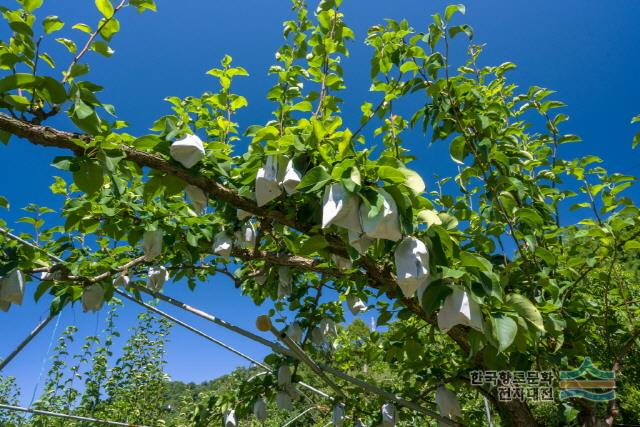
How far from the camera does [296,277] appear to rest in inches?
89.1

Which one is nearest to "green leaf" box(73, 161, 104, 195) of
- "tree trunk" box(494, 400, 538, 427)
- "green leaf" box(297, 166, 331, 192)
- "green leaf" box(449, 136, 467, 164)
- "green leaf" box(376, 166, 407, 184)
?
"green leaf" box(297, 166, 331, 192)

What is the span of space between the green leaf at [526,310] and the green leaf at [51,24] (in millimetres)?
1387

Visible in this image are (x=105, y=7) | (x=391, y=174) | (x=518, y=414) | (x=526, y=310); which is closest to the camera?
(x=391, y=174)

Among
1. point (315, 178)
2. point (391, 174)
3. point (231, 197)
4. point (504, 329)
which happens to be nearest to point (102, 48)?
Result: point (231, 197)

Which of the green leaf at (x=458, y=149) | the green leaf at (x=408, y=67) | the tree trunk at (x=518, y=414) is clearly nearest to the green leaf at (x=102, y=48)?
the green leaf at (x=408, y=67)

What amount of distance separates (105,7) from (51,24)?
0.16m

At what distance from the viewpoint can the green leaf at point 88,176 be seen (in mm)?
942

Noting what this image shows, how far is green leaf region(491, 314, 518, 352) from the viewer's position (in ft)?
2.61

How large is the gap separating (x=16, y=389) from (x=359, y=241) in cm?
788

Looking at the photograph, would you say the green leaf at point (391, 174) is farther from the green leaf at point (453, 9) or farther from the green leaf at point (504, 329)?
the green leaf at point (453, 9)

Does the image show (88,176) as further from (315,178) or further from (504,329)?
(504,329)

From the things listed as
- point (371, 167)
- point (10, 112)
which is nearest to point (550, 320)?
point (371, 167)

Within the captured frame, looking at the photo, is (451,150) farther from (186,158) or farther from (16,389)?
(16,389)

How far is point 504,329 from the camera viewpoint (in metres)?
0.82
